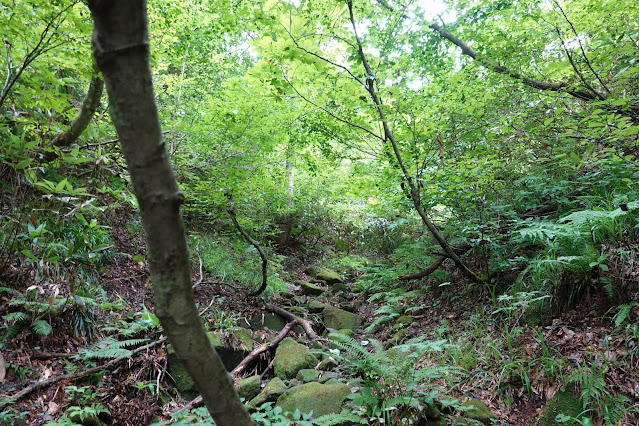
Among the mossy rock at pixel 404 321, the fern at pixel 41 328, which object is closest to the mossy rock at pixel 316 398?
the mossy rock at pixel 404 321

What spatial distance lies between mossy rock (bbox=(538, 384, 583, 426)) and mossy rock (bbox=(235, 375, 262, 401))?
2.74 meters

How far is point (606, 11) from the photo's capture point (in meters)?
3.91

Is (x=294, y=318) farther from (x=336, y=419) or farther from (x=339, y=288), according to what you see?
(x=336, y=419)

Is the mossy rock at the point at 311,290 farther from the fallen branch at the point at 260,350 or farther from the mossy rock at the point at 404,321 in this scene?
the mossy rock at the point at 404,321

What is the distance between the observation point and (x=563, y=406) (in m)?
2.71

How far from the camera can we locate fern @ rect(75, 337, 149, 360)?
3252 millimetres

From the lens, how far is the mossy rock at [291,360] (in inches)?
164

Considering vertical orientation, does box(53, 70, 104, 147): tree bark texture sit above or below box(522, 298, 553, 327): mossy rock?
above

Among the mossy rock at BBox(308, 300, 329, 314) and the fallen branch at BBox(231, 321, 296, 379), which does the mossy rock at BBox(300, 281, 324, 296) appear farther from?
the fallen branch at BBox(231, 321, 296, 379)

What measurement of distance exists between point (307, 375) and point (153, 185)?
3.84 meters

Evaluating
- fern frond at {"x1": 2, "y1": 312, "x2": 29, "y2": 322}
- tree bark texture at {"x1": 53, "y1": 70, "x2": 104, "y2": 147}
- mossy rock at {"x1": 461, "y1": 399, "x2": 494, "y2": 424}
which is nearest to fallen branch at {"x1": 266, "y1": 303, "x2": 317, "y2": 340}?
mossy rock at {"x1": 461, "y1": 399, "x2": 494, "y2": 424}

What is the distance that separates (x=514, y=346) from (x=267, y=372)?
2.99 meters

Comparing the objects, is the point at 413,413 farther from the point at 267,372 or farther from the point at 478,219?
the point at 478,219

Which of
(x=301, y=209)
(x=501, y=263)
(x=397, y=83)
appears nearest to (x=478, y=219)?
(x=501, y=263)
